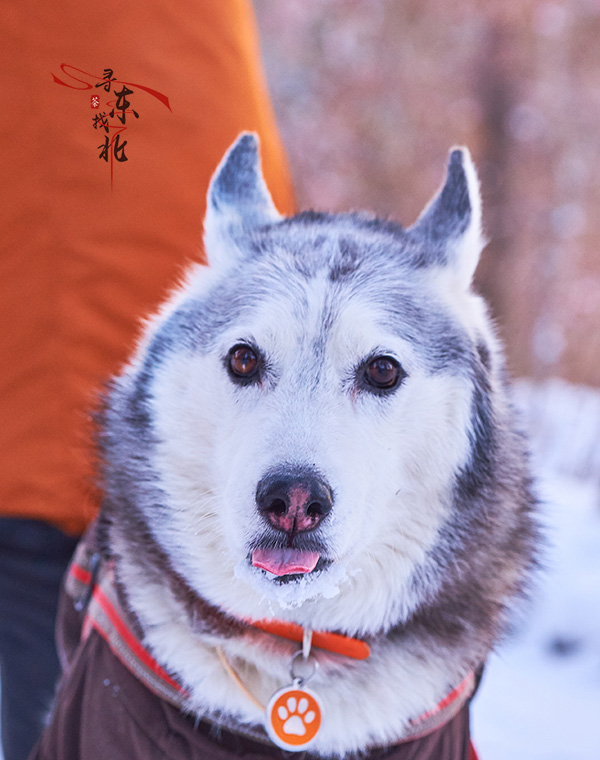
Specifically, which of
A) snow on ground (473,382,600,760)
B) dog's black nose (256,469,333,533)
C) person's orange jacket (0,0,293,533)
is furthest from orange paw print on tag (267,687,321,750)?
person's orange jacket (0,0,293,533)

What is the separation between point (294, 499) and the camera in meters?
1.11

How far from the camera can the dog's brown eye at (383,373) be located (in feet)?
4.33

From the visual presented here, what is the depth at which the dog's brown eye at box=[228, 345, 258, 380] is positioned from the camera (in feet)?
4.35

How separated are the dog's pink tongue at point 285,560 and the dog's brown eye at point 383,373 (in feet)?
1.12

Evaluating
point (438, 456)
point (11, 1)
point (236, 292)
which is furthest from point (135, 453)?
point (11, 1)

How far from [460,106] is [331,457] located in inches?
104

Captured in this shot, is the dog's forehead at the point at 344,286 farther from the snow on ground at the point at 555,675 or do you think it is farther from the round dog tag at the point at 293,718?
the snow on ground at the point at 555,675

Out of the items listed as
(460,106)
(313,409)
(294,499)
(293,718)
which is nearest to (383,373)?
(313,409)

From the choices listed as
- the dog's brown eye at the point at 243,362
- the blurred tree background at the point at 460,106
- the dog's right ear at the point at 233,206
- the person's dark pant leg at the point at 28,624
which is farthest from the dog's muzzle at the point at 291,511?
the blurred tree background at the point at 460,106

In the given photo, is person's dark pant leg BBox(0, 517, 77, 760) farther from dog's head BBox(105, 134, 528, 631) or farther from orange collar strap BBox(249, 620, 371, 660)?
orange collar strap BBox(249, 620, 371, 660)

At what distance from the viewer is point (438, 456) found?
4.50 ft

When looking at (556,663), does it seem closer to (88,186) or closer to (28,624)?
(28,624)

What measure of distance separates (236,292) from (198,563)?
0.55 metres

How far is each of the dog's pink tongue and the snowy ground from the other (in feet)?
2.20
